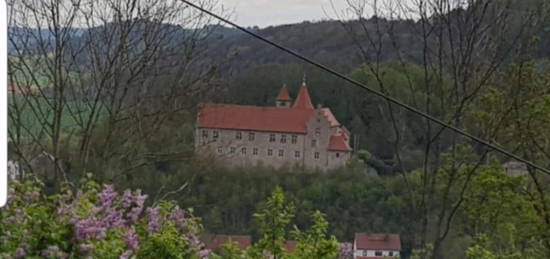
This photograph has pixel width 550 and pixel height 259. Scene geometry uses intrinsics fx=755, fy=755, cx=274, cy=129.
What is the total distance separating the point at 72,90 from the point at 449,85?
220 centimetres

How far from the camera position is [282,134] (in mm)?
6895

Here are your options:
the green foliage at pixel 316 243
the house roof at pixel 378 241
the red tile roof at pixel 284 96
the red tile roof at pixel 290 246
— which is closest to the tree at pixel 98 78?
the house roof at pixel 378 241

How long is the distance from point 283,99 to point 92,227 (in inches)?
257

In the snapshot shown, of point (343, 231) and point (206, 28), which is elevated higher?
point (206, 28)

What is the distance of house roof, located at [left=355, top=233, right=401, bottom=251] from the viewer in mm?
4574

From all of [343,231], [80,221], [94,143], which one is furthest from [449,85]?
[80,221]

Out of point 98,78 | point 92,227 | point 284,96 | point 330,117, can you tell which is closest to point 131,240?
point 92,227

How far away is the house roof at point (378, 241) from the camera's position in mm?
4574

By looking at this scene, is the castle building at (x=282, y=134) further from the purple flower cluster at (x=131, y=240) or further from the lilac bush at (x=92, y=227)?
the purple flower cluster at (x=131, y=240)

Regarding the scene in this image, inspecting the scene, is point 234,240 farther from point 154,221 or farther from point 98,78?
point 98,78

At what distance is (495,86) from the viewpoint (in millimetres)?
4770

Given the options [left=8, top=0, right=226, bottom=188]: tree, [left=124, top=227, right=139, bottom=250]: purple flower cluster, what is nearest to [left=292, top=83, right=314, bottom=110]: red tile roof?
[left=8, top=0, right=226, bottom=188]: tree

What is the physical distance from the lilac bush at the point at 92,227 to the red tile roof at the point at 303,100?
554 cm

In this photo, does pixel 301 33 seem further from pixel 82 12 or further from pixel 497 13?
pixel 82 12
